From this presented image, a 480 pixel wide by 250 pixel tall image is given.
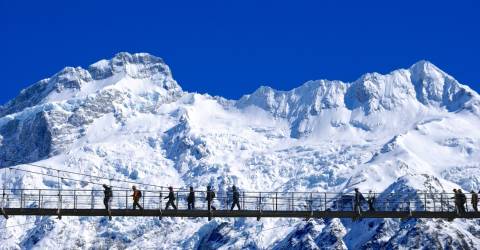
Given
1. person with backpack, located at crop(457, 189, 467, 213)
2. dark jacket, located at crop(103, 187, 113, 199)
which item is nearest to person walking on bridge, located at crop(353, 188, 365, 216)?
person with backpack, located at crop(457, 189, 467, 213)

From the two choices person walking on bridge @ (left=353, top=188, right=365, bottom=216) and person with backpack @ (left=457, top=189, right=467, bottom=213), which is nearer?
person walking on bridge @ (left=353, top=188, right=365, bottom=216)

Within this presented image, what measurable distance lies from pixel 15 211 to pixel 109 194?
712 centimetres

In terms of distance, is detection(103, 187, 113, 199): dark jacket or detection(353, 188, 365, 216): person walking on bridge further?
detection(353, 188, 365, 216): person walking on bridge

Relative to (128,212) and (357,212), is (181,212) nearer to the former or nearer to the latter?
(128,212)

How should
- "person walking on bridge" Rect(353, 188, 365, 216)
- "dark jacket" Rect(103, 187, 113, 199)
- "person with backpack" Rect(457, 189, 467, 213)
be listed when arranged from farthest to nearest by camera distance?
"person with backpack" Rect(457, 189, 467, 213)
"person walking on bridge" Rect(353, 188, 365, 216)
"dark jacket" Rect(103, 187, 113, 199)

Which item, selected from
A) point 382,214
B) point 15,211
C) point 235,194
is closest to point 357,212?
point 382,214

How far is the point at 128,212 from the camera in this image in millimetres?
91688

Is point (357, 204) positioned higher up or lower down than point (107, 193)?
lower down

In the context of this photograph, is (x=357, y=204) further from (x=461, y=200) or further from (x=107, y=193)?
(x=107, y=193)

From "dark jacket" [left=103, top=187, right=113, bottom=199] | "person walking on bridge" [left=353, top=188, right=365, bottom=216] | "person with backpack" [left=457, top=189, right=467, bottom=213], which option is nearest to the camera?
"dark jacket" [left=103, top=187, right=113, bottom=199]

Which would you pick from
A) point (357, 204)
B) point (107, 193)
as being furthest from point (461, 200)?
point (107, 193)

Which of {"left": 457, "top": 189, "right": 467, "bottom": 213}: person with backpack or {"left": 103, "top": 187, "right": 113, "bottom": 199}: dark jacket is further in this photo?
{"left": 457, "top": 189, "right": 467, "bottom": 213}: person with backpack

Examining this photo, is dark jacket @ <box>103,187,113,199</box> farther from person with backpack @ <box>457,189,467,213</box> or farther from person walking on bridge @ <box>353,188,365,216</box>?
person with backpack @ <box>457,189,467,213</box>

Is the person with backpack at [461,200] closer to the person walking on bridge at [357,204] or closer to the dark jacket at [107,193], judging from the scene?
the person walking on bridge at [357,204]
